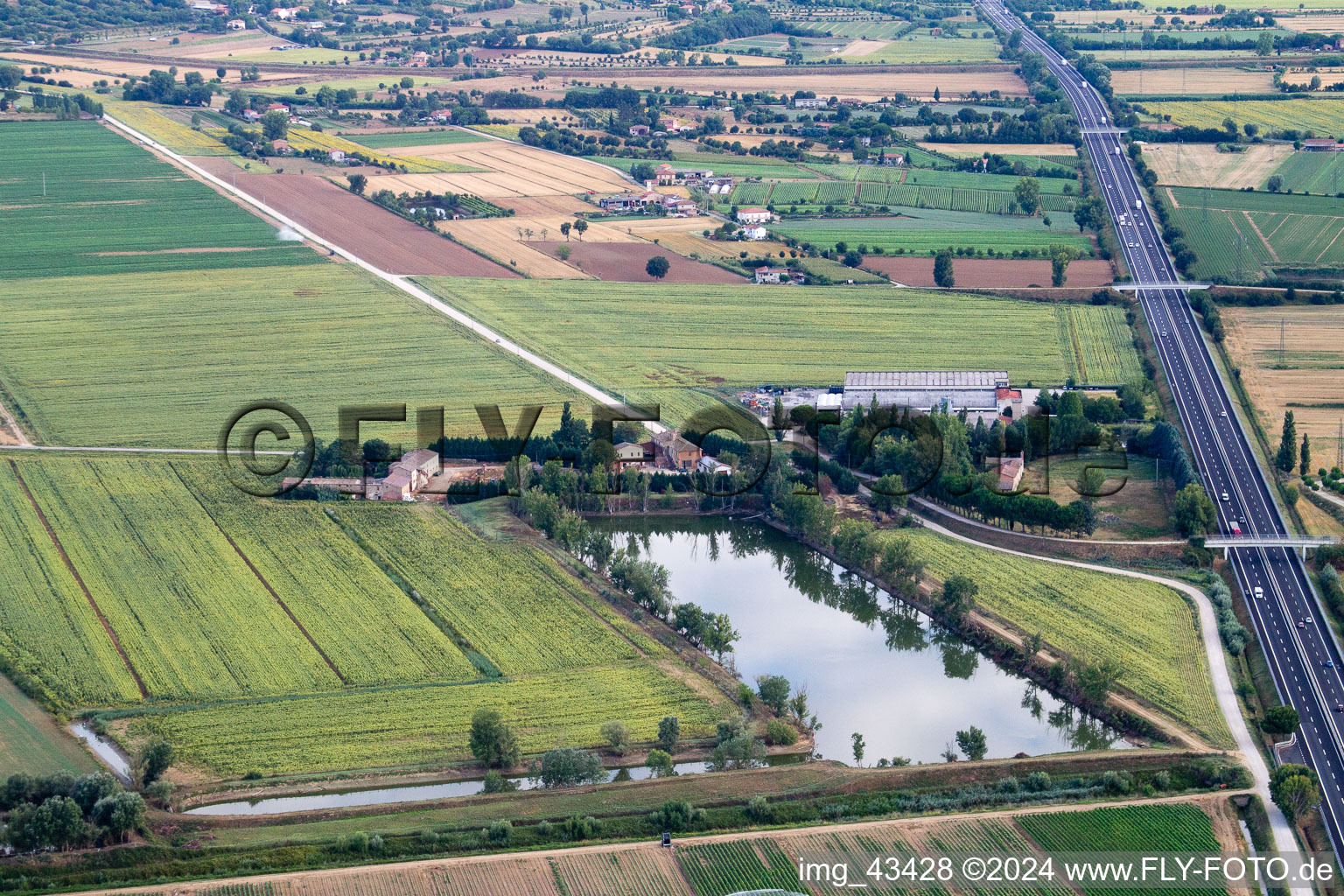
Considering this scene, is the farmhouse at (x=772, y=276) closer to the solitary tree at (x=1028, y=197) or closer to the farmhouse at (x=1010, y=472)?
the solitary tree at (x=1028, y=197)

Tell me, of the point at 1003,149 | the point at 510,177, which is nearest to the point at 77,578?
the point at 510,177

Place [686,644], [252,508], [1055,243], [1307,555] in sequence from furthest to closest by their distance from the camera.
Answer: [1055,243] → [252,508] → [1307,555] → [686,644]

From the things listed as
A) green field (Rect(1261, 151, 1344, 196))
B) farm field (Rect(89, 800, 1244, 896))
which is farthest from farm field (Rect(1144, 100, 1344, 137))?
farm field (Rect(89, 800, 1244, 896))

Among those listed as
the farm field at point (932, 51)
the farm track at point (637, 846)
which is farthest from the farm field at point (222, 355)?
the farm field at point (932, 51)

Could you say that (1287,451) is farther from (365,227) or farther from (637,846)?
(365,227)

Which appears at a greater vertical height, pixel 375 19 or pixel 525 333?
pixel 375 19

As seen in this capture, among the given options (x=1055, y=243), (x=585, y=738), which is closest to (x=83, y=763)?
(x=585, y=738)

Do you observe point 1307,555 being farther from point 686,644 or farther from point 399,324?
point 399,324
